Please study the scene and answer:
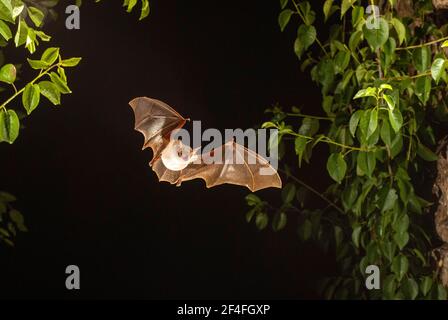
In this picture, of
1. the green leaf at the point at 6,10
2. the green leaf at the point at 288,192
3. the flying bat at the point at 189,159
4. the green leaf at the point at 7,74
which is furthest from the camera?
the green leaf at the point at 288,192

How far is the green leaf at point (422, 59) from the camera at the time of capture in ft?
6.66

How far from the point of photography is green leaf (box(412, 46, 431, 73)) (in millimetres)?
2031


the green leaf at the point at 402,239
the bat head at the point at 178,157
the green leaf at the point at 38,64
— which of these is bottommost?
the green leaf at the point at 402,239

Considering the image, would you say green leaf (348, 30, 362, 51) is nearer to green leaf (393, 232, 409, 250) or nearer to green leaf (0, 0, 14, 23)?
green leaf (393, 232, 409, 250)

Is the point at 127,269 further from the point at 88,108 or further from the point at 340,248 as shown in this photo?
the point at 340,248

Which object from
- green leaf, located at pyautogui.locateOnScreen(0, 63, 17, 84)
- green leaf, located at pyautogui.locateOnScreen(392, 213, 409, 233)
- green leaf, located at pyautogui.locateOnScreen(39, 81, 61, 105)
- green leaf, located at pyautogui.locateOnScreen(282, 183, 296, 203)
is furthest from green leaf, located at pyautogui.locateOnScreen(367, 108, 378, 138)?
green leaf, located at pyautogui.locateOnScreen(0, 63, 17, 84)

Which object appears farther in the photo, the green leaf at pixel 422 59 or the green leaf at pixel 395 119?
the green leaf at pixel 422 59

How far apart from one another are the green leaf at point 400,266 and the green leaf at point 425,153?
0.32 m

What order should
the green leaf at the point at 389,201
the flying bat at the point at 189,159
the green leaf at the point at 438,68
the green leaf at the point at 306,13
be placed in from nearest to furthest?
the green leaf at the point at 438,68, the flying bat at the point at 189,159, the green leaf at the point at 389,201, the green leaf at the point at 306,13

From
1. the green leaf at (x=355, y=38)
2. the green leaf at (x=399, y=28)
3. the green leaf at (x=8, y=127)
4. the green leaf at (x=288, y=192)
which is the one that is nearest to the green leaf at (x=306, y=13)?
the green leaf at (x=355, y=38)

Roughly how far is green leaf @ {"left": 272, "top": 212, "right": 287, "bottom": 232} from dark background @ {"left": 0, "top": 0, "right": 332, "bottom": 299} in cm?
21

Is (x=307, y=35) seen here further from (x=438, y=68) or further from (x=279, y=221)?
(x=279, y=221)

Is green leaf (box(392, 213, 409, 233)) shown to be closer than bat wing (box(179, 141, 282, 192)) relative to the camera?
No

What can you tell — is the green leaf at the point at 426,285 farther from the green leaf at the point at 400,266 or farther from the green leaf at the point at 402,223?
the green leaf at the point at 402,223
